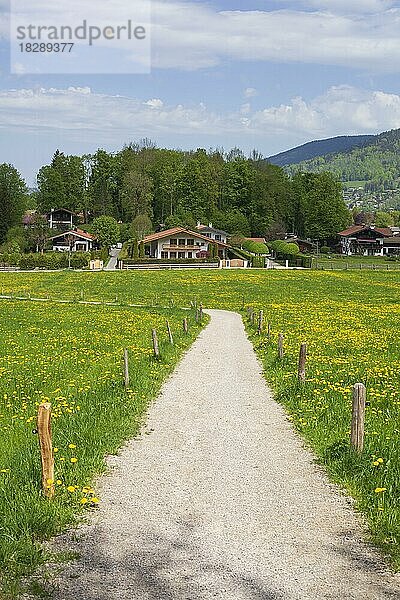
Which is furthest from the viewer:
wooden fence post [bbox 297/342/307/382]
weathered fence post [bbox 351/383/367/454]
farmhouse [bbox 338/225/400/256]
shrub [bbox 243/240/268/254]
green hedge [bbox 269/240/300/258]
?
farmhouse [bbox 338/225/400/256]

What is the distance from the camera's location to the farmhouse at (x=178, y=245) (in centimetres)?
12794

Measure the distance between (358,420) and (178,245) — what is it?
118104mm

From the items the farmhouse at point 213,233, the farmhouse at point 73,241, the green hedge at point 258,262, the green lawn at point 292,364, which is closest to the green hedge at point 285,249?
the green hedge at point 258,262

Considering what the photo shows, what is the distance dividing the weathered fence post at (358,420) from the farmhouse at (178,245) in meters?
116

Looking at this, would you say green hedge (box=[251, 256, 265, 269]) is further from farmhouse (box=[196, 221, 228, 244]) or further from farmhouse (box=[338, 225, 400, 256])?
farmhouse (box=[338, 225, 400, 256])

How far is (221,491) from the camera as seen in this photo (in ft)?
35.5

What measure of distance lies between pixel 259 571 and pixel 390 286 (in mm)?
71605

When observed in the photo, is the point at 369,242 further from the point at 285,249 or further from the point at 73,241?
the point at 73,241

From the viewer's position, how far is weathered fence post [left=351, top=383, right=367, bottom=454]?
11820 mm

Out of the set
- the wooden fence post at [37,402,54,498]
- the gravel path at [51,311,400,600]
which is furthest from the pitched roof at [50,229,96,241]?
the wooden fence post at [37,402,54,498]

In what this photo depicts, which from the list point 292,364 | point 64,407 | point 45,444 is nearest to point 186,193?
point 292,364

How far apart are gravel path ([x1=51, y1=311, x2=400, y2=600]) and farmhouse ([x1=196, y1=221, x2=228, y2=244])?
128634mm

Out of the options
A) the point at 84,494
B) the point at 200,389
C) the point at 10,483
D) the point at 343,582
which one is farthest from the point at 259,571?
the point at 200,389

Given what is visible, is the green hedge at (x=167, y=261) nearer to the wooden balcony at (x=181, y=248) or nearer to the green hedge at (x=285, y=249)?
the wooden balcony at (x=181, y=248)
